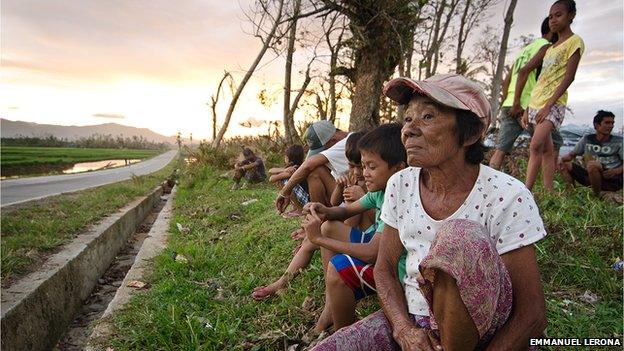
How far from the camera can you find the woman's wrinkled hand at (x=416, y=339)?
1.27m

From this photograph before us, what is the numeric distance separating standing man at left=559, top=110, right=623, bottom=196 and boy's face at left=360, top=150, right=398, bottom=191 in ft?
11.0

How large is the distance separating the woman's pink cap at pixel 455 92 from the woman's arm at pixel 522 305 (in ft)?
1.61

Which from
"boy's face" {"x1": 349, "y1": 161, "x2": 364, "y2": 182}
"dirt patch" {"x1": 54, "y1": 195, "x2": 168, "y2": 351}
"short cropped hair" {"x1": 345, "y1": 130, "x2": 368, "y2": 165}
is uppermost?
"short cropped hair" {"x1": 345, "y1": 130, "x2": 368, "y2": 165}

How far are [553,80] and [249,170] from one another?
6.36 metres

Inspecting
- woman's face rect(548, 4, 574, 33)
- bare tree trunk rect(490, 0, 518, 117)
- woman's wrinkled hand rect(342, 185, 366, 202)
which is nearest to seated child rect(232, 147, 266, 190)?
woman's wrinkled hand rect(342, 185, 366, 202)

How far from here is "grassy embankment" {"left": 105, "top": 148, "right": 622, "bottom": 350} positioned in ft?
7.70

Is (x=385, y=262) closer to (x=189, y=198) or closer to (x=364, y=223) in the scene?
(x=364, y=223)

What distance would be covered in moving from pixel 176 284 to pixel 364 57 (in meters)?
4.89

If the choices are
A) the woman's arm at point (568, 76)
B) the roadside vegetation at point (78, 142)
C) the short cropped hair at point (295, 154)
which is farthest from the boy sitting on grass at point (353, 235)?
the roadside vegetation at point (78, 142)

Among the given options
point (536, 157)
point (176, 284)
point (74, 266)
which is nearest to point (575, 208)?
point (536, 157)

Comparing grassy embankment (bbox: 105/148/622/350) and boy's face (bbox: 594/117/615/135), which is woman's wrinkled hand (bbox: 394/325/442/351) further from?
boy's face (bbox: 594/117/615/135)

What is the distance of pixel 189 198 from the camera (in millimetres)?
8812

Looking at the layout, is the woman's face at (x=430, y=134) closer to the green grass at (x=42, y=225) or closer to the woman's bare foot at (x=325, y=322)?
the woman's bare foot at (x=325, y=322)

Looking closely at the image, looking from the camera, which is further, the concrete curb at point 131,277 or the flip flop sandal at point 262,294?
the flip flop sandal at point 262,294
